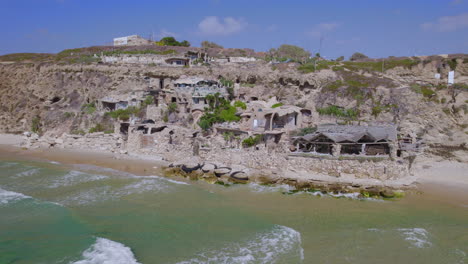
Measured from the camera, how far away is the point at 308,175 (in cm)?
2112

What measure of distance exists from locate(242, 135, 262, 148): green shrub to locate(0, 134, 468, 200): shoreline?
3.83 meters

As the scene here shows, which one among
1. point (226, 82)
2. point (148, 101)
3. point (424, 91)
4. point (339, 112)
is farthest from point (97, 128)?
point (424, 91)

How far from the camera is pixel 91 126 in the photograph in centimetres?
3741

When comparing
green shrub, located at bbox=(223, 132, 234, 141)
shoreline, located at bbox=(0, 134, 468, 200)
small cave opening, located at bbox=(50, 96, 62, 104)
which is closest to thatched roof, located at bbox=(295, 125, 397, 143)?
shoreline, located at bbox=(0, 134, 468, 200)

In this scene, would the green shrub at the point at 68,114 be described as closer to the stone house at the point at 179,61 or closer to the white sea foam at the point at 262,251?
the stone house at the point at 179,61

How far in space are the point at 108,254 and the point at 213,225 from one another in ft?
14.6

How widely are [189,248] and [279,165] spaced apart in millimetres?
11180

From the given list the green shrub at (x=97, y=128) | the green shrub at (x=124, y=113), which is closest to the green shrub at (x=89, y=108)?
the green shrub at (x=124, y=113)

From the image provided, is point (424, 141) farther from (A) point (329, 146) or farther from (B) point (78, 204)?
(B) point (78, 204)

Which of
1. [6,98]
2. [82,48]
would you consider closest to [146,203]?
[6,98]

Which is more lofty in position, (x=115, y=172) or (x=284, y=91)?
(x=284, y=91)

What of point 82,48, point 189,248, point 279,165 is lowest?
point 189,248

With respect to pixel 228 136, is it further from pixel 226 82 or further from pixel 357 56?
pixel 357 56

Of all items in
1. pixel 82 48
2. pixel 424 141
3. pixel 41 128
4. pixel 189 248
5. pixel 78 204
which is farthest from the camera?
pixel 82 48
